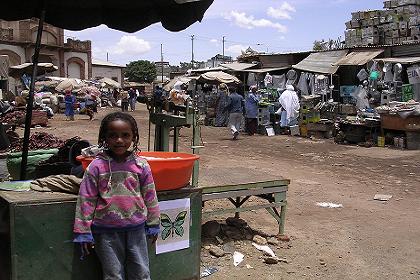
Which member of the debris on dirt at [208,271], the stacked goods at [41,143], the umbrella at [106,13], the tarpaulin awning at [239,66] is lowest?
the debris on dirt at [208,271]

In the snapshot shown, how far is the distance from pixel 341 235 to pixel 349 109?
11.3 metres

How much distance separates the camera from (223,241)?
5094mm

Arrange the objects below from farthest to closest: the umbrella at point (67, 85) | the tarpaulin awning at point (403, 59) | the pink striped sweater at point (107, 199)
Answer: the umbrella at point (67, 85)
the tarpaulin awning at point (403, 59)
the pink striped sweater at point (107, 199)

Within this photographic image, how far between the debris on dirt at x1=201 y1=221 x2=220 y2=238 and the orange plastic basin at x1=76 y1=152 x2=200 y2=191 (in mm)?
1872

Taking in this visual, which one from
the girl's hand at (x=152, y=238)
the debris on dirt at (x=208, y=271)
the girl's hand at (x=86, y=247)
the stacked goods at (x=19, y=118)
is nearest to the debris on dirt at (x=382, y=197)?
the debris on dirt at (x=208, y=271)

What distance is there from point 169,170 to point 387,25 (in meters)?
19.8

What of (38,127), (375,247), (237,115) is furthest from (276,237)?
(38,127)

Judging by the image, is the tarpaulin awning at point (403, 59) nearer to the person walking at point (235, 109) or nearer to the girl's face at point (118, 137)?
the person walking at point (235, 109)

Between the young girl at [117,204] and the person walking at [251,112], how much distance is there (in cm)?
1331

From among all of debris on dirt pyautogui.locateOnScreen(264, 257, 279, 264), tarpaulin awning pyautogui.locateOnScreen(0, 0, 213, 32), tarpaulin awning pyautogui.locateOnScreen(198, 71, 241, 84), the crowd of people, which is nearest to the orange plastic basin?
debris on dirt pyautogui.locateOnScreen(264, 257, 279, 264)

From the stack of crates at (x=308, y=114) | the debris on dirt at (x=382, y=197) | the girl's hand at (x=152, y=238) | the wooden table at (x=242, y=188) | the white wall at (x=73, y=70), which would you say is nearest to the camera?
the girl's hand at (x=152, y=238)

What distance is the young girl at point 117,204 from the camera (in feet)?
9.14

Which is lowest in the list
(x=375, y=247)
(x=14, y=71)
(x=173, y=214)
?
(x=375, y=247)

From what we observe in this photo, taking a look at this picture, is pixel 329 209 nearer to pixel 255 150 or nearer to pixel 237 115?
pixel 255 150
